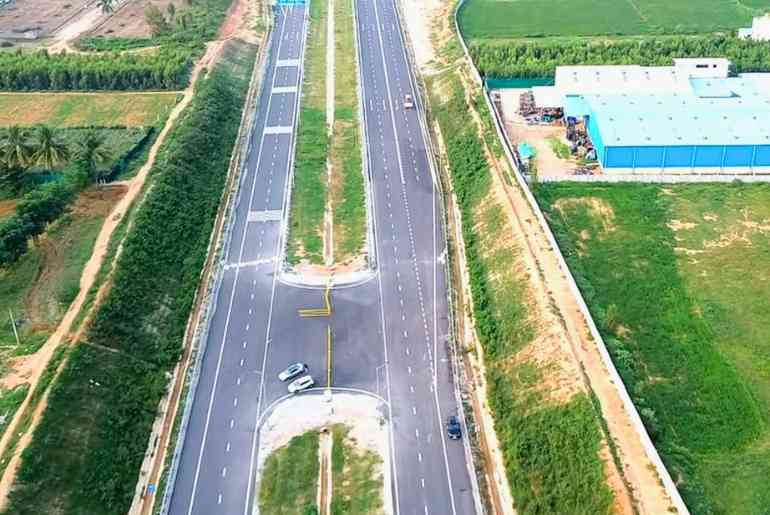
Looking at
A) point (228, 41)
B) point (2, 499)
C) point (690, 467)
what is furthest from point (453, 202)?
point (228, 41)

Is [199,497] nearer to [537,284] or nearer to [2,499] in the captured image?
[2,499]

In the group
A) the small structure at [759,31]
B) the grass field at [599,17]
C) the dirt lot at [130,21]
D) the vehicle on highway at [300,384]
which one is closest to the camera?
the vehicle on highway at [300,384]

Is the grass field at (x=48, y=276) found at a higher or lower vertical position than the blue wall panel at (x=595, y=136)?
lower

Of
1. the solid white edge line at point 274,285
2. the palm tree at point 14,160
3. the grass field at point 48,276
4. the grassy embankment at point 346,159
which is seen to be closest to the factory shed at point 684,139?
the grassy embankment at point 346,159

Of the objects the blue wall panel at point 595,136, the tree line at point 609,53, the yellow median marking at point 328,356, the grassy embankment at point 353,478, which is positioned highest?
the tree line at point 609,53

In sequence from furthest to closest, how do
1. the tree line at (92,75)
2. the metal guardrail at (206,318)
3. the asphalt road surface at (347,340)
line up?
the tree line at (92,75)
the metal guardrail at (206,318)
the asphalt road surface at (347,340)

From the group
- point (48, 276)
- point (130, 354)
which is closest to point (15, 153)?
point (48, 276)

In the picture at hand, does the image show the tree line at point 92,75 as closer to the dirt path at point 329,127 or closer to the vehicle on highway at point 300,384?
the dirt path at point 329,127

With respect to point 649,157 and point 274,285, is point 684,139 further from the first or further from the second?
point 274,285
